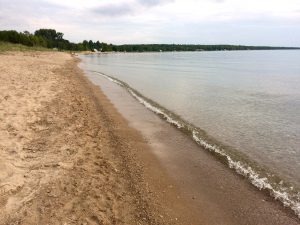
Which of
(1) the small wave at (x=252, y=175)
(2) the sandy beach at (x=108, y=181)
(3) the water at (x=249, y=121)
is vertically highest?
(2) the sandy beach at (x=108, y=181)

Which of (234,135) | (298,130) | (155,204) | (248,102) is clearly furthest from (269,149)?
(248,102)

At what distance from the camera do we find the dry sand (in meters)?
6.18

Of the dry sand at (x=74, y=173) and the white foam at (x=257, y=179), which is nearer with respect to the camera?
the dry sand at (x=74, y=173)

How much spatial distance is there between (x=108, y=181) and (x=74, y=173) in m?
0.84

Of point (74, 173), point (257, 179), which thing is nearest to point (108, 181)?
point (74, 173)

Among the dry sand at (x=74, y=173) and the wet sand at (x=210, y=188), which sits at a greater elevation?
the dry sand at (x=74, y=173)

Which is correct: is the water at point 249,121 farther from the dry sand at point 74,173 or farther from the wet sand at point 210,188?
the dry sand at point 74,173

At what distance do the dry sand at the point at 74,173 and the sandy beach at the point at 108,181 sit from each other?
0.06 ft

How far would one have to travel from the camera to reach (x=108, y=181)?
762 cm

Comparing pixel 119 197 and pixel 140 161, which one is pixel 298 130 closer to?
pixel 140 161

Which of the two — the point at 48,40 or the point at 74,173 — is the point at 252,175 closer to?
the point at 74,173

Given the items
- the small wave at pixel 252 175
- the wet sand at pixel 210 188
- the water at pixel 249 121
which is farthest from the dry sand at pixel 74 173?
the water at pixel 249 121

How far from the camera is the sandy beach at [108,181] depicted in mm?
6293

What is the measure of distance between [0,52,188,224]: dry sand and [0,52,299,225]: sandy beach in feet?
0.06
